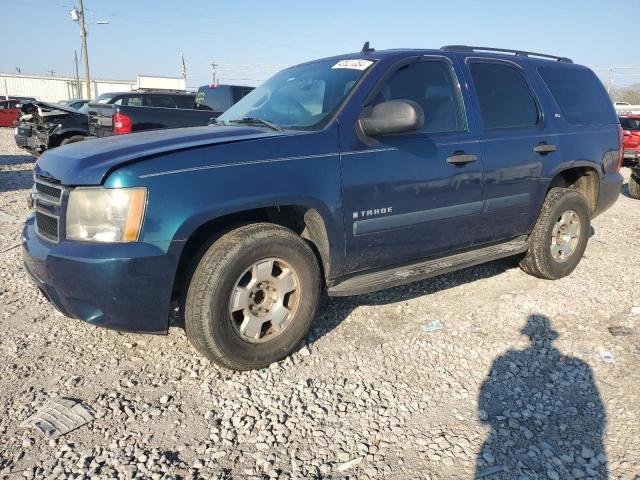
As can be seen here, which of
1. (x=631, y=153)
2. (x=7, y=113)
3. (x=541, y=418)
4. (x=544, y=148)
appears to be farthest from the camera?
(x=7, y=113)

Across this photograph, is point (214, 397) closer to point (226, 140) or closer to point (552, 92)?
point (226, 140)

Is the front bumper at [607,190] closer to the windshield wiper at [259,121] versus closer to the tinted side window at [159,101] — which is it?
the windshield wiper at [259,121]

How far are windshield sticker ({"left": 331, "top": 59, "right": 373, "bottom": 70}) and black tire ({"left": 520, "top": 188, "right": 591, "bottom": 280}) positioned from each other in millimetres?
2174

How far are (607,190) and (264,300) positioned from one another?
397 cm

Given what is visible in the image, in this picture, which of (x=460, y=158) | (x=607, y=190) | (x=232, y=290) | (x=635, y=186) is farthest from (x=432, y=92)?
(x=635, y=186)

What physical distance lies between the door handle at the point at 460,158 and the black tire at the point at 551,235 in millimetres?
1231

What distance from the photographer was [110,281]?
2.48 m

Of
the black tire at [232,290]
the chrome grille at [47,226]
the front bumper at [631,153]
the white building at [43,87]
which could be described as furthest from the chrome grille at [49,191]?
the white building at [43,87]

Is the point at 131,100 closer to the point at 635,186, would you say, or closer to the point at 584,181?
the point at 584,181

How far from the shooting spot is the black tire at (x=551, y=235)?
4.45 m

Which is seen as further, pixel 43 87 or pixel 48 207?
pixel 43 87

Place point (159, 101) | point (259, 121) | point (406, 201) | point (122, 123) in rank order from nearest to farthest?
point (406, 201) < point (259, 121) < point (122, 123) < point (159, 101)

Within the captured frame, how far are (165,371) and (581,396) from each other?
8.12ft

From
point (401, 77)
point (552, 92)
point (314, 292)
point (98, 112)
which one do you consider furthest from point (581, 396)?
point (98, 112)
